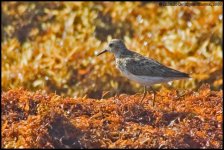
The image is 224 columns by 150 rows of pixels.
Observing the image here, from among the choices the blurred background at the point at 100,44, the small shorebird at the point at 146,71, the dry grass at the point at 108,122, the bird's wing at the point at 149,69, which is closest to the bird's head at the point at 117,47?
the small shorebird at the point at 146,71

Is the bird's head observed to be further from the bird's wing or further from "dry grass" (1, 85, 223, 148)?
"dry grass" (1, 85, 223, 148)

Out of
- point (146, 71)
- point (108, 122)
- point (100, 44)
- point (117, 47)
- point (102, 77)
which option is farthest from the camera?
point (100, 44)

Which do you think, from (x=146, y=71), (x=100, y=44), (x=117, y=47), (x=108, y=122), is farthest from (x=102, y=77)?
(x=108, y=122)

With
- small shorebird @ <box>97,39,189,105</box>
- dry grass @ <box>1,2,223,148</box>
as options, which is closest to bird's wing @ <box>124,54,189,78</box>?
small shorebird @ <box>97,39,189,105</box>

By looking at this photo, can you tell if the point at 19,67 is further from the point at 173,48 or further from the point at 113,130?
the point at 113,130

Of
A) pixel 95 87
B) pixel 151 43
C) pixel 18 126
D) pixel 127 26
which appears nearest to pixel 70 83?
pixel 95 87

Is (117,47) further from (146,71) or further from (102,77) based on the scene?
(102,77)
